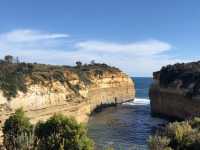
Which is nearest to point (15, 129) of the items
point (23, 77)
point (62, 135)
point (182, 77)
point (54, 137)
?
point (54, 137)

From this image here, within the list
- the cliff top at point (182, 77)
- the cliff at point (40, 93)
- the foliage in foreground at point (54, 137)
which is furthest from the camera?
the cliff top at point (182, 77)

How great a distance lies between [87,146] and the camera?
113ft

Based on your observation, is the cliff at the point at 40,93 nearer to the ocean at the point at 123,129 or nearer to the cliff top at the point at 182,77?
the ocean at the point at 123,129

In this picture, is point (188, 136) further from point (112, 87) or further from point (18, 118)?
point (112, 87)

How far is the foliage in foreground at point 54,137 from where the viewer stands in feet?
113

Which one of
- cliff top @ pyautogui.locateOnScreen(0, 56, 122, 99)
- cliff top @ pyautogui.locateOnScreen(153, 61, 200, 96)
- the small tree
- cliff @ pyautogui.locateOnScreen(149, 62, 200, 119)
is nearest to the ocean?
cliff @ pyautogui.locateOnScreen(149, 62, 200, 119)

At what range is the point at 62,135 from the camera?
35.9m

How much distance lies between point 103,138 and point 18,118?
14050mm

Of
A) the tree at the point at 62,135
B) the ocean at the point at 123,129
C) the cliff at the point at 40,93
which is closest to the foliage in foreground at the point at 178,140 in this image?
the tree at the point at 62,135

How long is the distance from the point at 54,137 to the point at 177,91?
4140 centimetres

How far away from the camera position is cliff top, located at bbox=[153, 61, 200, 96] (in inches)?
2768

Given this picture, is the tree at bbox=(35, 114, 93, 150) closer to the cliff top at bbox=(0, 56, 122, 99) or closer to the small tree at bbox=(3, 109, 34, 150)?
the small tree at bbox=(3, 109, 34, 150)

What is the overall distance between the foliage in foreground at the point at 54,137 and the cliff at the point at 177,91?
92.4 feet

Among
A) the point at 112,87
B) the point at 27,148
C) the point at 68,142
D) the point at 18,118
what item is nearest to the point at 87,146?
the point at 68,142
